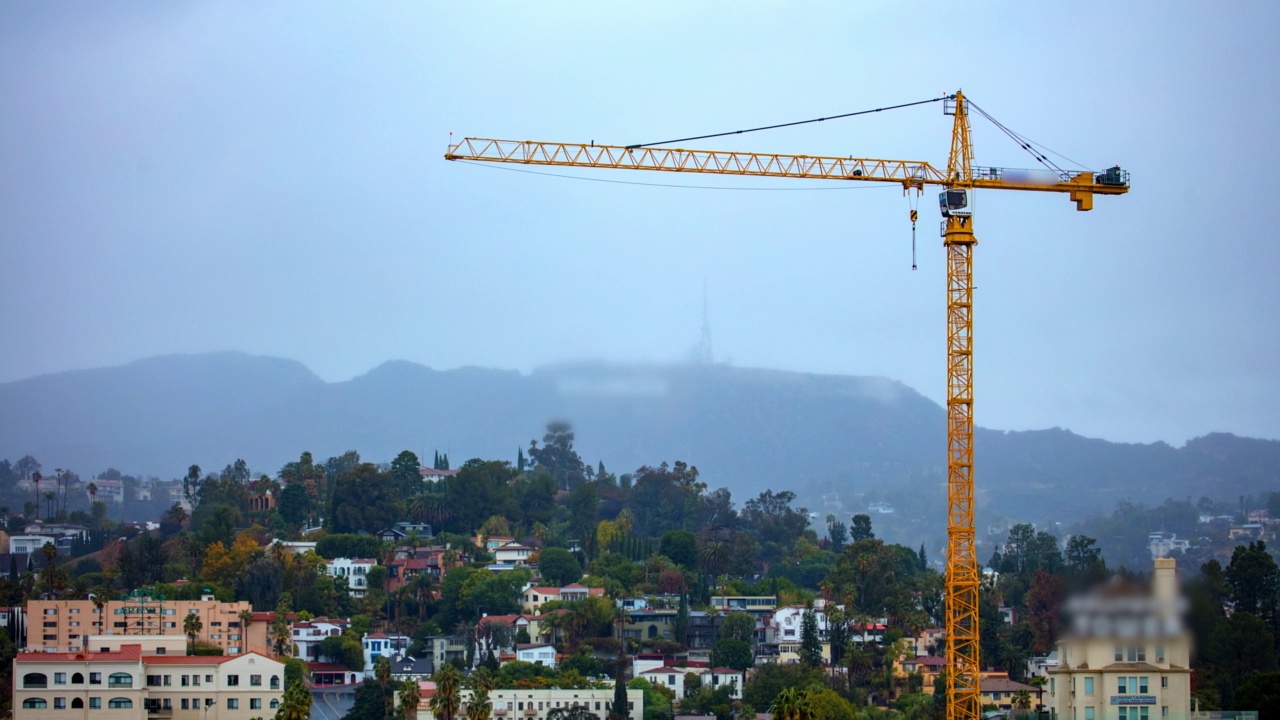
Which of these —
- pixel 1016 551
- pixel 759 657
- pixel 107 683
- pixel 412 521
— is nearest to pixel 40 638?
pixel 107 683

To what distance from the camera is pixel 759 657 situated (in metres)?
142

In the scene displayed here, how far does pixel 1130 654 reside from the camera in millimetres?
74188

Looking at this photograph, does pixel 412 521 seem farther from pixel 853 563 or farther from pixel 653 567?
pixel 853 563

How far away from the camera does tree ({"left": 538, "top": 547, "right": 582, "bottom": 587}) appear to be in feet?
547

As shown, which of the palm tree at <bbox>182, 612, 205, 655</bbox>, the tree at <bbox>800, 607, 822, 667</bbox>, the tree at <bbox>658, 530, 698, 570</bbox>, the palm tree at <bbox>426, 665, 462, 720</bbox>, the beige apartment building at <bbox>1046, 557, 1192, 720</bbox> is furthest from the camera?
the tree at <bbox>658, 530, 698, 570</bbox>

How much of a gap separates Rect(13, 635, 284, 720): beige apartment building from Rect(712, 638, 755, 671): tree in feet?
146

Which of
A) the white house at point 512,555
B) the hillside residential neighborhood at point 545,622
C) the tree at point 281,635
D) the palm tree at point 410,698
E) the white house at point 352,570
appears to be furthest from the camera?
the white house at point 512,555

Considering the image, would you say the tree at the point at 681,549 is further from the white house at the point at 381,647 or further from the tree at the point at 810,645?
the white house at the point at 381,647

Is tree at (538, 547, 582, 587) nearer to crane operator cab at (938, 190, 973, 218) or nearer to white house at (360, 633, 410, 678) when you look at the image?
white house at (360, 633, 410, 678)

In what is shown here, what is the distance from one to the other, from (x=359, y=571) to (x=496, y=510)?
30.3 meters

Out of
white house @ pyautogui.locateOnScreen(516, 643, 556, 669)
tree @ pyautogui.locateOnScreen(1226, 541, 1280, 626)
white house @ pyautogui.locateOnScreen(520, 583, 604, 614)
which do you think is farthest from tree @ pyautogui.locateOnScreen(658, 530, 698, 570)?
tree @ pyautogui.locateOnScreen(1226, 541, 1280, 626)

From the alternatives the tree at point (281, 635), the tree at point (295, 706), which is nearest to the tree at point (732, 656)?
the tree at point (281, 635)

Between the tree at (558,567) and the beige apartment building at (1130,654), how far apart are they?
94355 mm

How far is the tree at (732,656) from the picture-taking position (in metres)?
135
